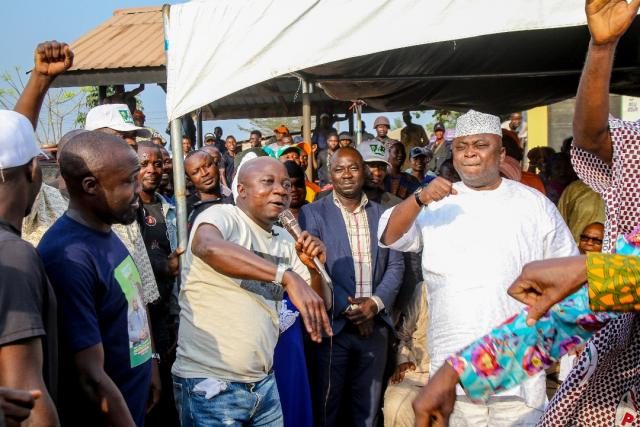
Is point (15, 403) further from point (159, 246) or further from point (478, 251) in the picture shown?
point (159, 246)

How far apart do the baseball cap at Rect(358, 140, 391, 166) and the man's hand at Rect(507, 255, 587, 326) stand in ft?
14.1

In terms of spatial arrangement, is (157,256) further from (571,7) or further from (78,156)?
(571,7)

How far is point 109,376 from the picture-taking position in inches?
99.9

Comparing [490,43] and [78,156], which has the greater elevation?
[490,43]

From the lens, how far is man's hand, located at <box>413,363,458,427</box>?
1.96 m

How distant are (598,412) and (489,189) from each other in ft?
5.93

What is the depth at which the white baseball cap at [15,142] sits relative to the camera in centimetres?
205

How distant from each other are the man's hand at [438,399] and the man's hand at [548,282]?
0.95 ft

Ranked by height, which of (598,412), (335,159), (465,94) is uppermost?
(465,94)

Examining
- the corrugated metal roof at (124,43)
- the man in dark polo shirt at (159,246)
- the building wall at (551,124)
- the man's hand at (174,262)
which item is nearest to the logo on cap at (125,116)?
the man in dark polo shirt at (159,246)

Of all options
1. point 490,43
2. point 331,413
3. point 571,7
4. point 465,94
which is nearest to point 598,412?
point 571,7

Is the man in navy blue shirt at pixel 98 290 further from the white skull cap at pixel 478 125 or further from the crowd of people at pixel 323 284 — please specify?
the white skull cap at pixel 478 125

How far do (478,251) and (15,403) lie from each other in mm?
2608

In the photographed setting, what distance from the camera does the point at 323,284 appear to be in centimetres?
381
